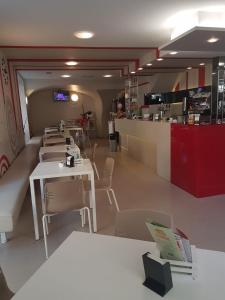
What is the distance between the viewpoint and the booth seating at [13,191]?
2.27m

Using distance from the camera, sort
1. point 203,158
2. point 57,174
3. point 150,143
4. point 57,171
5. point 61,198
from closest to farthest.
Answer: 1. point 61,198
2. point 57,174
3. point 57,171
4. point 203,158
5. point 150,143

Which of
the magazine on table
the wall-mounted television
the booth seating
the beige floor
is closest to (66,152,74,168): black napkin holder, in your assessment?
the booth seating

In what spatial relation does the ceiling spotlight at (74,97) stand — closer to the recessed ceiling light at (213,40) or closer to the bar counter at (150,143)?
the bar counter at (150,143)

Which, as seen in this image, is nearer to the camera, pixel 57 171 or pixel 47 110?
pixel 57 171

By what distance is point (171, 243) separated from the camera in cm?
102

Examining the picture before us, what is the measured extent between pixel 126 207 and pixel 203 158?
1424 mm

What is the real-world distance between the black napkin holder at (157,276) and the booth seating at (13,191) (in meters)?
1.65

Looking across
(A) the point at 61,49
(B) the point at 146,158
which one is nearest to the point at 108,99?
(B) the point at 146,158

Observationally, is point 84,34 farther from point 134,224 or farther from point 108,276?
point 108,276

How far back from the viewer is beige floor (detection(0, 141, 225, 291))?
2.34m

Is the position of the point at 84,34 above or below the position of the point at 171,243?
above

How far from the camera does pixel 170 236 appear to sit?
1.01 m

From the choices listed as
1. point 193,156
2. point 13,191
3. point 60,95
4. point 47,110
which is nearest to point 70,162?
point 13,191

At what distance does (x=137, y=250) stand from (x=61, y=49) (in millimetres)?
4200
